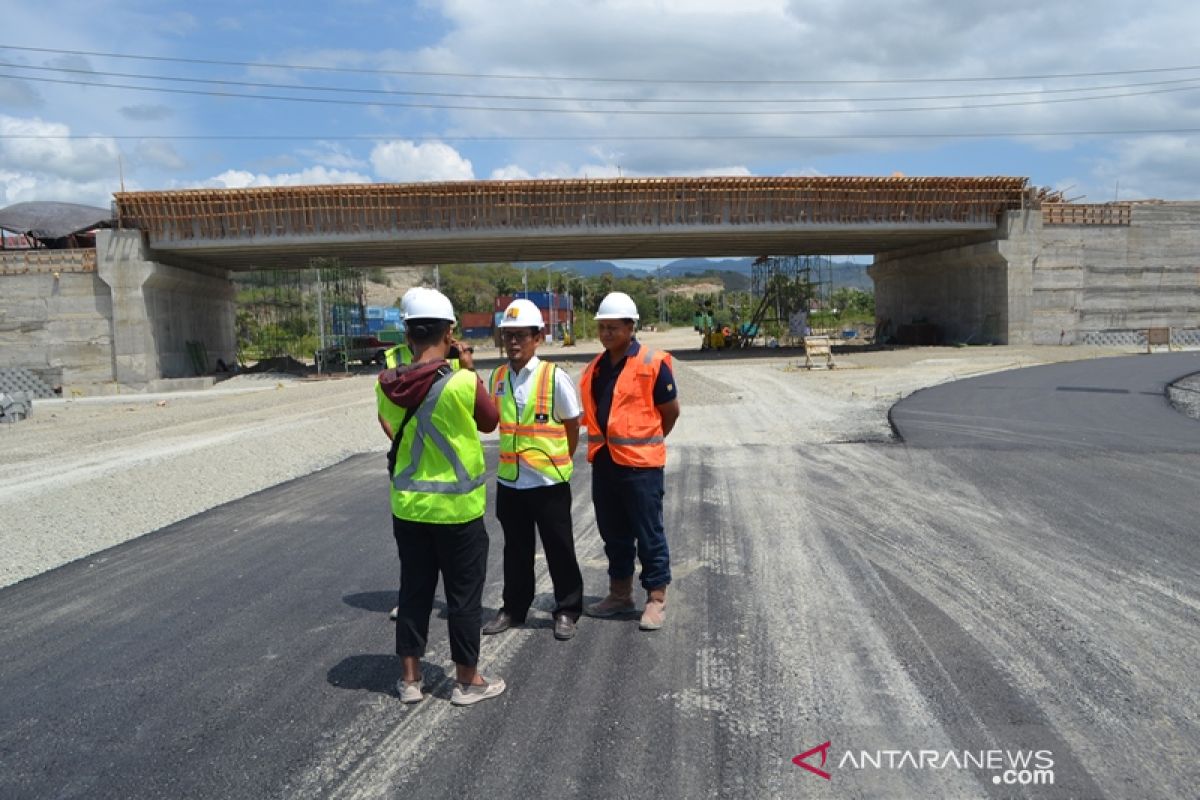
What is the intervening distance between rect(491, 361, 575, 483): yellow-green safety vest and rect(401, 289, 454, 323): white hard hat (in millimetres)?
781

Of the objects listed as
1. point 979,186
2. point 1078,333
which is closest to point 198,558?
point 979,186

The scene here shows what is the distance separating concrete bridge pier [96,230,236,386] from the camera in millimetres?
29500

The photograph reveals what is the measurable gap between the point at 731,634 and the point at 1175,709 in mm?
2032

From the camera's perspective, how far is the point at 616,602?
5.07m

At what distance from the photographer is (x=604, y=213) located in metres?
31.4

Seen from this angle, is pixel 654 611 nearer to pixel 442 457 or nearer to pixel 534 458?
pixel 534 458

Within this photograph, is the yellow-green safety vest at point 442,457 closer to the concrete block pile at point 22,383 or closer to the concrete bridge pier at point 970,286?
the concrete block pile at point 22,383

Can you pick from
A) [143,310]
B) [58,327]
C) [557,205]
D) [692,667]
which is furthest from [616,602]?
[58,327]

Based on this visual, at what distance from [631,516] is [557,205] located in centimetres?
2743

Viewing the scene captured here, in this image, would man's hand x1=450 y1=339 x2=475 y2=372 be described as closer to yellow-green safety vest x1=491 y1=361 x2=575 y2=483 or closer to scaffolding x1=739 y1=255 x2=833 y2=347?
yellow-green safety vest x1=491 y1=361 x2=575 y2=483

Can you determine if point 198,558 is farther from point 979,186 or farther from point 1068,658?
point 979,186

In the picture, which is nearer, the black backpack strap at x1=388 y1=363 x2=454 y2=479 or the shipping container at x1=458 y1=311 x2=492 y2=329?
the black backpack strap at x1=388 y1=363 x2=454 y2=479

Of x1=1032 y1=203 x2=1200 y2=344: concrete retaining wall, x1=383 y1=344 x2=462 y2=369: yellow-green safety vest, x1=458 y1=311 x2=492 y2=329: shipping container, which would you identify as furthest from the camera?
x1=458 y1=311 x2=492 y2=329: shipping container

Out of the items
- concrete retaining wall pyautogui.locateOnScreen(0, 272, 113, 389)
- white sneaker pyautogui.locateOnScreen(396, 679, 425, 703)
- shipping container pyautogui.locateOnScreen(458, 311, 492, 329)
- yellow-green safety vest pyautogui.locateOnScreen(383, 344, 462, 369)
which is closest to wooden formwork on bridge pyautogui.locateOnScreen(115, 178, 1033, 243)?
concrete retaining wall pyautogui.locateOnScreen(0, 272, 113, 389)
